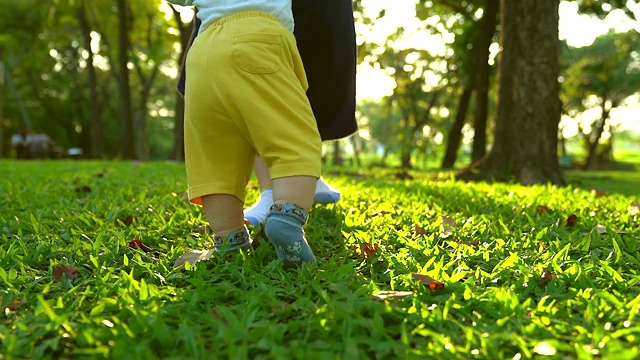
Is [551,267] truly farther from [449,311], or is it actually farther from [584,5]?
[584,5]

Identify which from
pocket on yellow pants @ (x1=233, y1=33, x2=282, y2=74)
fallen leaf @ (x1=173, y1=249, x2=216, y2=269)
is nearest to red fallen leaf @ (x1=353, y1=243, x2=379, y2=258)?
fallen leaf @ (x1=173, y1=249, x2=216, y2=269)

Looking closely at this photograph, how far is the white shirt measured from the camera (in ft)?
5.84

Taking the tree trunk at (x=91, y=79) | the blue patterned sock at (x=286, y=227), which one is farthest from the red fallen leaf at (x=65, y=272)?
the tree trunk at (x=91, y=79)

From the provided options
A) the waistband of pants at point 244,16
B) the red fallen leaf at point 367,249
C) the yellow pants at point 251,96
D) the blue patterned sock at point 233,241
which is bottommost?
the red fallen leaf at point 367,249

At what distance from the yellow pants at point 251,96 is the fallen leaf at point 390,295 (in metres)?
0.42

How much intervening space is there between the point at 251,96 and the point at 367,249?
0.72 meters

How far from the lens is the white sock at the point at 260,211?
2588mm

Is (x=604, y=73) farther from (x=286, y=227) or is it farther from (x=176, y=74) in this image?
(x=286, y=227)

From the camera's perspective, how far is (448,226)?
2.59 meters

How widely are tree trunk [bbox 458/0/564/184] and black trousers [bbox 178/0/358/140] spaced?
3.19m

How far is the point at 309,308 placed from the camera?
1471 millimetres

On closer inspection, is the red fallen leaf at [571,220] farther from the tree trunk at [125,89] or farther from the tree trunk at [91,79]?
the tree trunk at [91,79]

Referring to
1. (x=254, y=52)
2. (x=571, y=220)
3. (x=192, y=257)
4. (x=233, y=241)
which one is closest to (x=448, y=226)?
(x=571, y=220)

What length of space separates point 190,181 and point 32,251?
72cm
